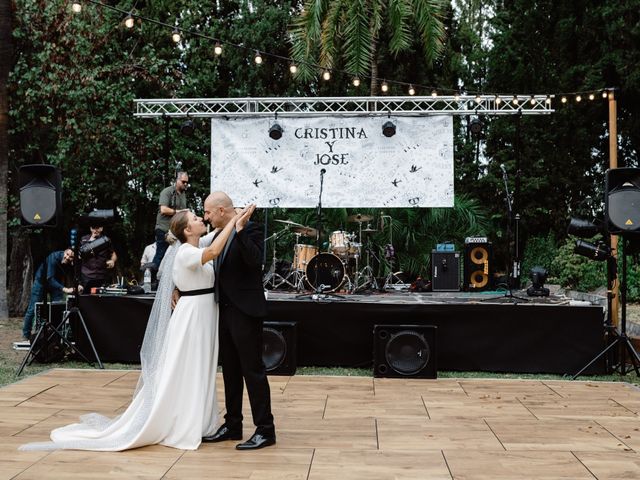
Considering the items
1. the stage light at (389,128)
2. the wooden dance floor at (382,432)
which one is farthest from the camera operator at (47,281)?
the stage light at (389,128)

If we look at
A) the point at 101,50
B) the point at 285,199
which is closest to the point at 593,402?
the point at 285,199

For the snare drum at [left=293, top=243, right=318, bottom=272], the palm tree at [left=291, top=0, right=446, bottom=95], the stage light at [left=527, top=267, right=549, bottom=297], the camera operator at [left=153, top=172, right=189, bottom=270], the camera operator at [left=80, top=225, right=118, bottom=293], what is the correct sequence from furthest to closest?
the palm tree at [left=291, top=0, right=446, bottom=95], the snare drum at [left=293, top=243, right=318, bottom=272], the camera operator at [left=153, top=172, right=189, bottom=270], the stage light at [left=527, top=267, right=549, bottom=297], the camera operator at [left=80, top=225, right=118, bottom=293]

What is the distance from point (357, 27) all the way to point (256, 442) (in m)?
10.6

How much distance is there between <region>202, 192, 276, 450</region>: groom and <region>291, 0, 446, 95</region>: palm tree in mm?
9452

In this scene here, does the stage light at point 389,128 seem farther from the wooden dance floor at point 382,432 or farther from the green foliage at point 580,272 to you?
the green foliage at point 580,272

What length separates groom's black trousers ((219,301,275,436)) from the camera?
13.9 feet

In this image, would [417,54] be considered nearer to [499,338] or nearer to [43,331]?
[499,338]

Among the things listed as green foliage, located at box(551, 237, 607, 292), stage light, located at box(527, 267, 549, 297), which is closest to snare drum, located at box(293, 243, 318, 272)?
stage light, located at box(527, 267, 549, 297)

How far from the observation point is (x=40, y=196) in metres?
6.99

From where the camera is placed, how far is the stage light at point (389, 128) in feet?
30.1

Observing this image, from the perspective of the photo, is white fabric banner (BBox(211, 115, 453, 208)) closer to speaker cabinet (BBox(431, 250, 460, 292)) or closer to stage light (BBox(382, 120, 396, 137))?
stage light (BBox(382, 120, 396, 137))

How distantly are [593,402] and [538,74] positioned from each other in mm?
12096

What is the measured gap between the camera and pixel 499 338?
7.16m

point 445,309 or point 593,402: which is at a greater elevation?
point 445,309
